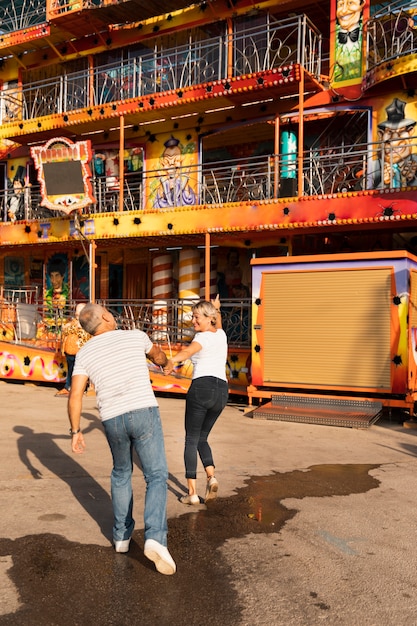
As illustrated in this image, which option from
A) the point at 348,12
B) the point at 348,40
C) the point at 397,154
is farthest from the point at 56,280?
the point at 348,12

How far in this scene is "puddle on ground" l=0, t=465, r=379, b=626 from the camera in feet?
11.1

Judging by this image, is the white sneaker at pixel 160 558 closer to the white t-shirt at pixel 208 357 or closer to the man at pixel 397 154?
the white t-shirt at pixel 208 357

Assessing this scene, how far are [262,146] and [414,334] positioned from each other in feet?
26.4

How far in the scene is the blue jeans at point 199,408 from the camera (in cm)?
531

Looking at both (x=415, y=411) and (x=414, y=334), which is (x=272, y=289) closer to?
(x=414, y=334)

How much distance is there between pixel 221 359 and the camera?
5.48 meters

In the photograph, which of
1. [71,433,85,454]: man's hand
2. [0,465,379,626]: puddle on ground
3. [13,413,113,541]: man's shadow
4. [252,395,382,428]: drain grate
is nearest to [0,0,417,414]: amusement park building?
[252,395,382,428]: drain grate

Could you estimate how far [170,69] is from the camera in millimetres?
16703

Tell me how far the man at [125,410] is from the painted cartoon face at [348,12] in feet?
41.8

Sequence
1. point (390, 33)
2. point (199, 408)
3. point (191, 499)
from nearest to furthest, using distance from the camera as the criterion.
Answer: point (199, 408), point (191, 499), point (390, 33)

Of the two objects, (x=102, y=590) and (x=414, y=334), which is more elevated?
(x=414, y=334)

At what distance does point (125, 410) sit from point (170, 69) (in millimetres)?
14678

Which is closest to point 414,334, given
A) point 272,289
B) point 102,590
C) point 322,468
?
point 272,289

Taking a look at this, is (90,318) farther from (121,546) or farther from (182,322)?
(182,322)
